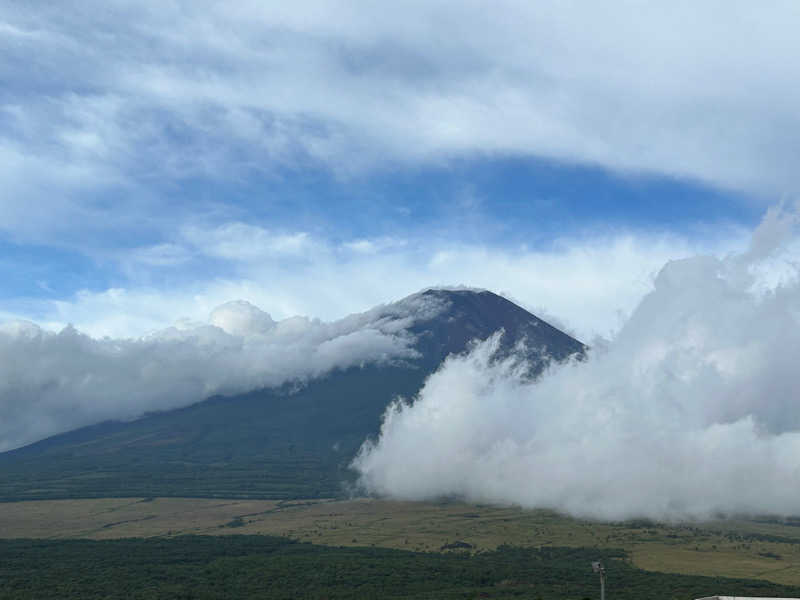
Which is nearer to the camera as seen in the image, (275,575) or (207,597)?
(207,597)

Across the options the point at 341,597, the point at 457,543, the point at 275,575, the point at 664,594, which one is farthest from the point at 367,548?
the point at 664,594

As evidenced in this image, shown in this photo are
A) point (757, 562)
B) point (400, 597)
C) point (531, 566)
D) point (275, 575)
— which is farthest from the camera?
point (757, 562)

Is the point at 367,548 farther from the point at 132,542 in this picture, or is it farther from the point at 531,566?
the point at 132,542

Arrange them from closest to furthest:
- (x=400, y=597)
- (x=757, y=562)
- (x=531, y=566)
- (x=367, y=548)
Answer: (x=400, y=597), (x=531, y=566), (x=757, y=562), (x=367, y=548)

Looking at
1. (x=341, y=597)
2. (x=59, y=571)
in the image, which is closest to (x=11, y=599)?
(x=59, y=571)

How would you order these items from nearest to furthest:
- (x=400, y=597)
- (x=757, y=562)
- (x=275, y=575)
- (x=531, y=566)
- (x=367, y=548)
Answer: (x=400, y=597), (x=275, y=575), (x=531, y=566), (x=757, y=562), (x=367, y=548)

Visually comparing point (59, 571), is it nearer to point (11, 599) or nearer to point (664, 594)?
point (11, 599)
